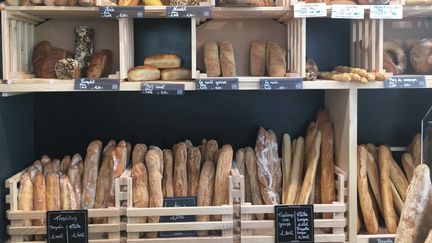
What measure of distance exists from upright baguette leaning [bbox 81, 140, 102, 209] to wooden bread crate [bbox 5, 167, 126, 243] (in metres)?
0.10

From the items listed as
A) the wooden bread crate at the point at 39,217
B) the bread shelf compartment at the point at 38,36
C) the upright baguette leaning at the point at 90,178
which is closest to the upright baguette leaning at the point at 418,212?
the wooden bread crate at the point at 39,217

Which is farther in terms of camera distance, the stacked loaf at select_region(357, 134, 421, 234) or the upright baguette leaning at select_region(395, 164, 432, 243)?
Answer: the stacked loaf at select_region(357, 134, 421, 234)

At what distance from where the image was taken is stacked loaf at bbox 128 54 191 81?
216 cm

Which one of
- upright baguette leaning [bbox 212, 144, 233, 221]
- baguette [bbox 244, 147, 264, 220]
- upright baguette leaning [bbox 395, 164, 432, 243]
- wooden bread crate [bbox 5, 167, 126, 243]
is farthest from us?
baguette [bbox 244, 147, 264, 220]

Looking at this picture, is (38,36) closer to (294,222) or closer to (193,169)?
(193,169)

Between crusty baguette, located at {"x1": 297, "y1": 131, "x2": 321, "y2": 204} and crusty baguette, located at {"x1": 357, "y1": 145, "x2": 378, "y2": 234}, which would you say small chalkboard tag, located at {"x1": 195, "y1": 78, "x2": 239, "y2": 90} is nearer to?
crusty baguette, located at {"x1": 297, "y1": 131, "x2": 321, "y2": 204}

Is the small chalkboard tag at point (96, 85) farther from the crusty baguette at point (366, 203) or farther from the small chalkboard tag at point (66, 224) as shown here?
the crusty baguette at point (366, 203)

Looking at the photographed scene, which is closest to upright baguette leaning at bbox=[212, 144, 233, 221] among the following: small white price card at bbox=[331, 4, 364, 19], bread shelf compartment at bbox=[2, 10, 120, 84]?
bread shelf compartment at bbox=[2, 10, 120, 84]

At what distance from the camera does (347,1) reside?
2.12m

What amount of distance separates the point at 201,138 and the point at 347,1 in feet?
3.08

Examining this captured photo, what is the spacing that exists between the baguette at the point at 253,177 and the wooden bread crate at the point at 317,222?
0.34 feet

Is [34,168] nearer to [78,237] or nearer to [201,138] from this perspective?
[78,237]

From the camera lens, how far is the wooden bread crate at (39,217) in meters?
2.02

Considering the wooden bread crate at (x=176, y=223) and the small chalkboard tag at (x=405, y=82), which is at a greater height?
the small chalkboard tag at (x=405, y=82)
